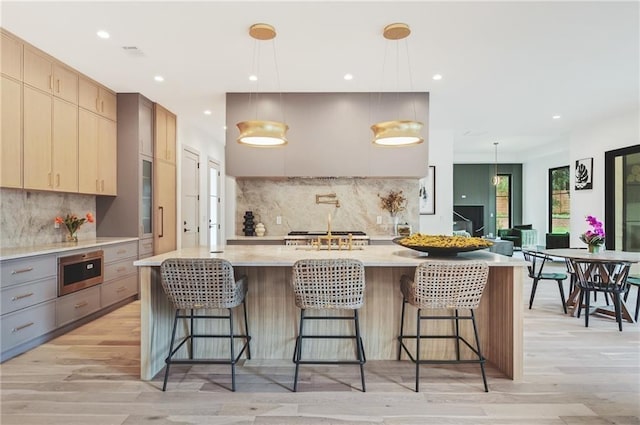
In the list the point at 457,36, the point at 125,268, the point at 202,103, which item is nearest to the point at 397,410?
the point at 457,36

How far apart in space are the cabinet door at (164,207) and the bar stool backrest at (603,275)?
202 inches

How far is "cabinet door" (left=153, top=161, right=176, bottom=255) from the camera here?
5.31 m

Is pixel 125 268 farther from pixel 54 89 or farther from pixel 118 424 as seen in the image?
pixel 118 424

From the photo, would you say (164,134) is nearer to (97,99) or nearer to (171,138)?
(171,138)

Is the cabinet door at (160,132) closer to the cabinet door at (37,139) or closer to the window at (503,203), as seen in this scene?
the cabinet door at (37,139)

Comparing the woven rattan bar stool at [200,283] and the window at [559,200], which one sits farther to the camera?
the window at [559,200]

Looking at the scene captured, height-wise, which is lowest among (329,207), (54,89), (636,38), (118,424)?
(118,424)

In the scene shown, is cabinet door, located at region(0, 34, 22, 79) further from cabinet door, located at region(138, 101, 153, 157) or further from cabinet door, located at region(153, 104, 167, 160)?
cabinet door, located at region(153, 104, 167, 160)

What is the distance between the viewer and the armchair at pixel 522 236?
33.4ft

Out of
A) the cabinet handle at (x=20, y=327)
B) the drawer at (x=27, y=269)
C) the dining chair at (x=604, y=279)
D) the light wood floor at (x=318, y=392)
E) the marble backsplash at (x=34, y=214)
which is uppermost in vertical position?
the marble backsplash at (x=34, y=214)

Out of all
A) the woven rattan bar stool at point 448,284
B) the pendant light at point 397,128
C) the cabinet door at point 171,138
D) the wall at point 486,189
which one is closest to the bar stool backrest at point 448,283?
the woven rattan bar stool at point 448,284

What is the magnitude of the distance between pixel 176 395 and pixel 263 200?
3.22 meters

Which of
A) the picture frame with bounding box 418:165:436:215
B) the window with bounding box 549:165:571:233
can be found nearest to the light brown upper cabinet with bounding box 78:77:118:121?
the picture frame with bounding box 418:165:436:215

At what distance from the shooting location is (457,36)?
127 inches
